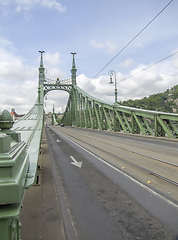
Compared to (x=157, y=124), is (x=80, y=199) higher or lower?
lower

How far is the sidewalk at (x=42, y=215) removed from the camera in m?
2.74

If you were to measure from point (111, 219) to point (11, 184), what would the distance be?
251cm

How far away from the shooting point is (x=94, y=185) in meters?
4.87

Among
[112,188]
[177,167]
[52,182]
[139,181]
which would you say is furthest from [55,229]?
[177,167]

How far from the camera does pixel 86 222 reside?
3.06 m

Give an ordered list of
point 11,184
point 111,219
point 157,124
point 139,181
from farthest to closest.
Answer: point 157,124, point 139,181, point 111,219, point 11,184

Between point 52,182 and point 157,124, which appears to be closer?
point 52,182

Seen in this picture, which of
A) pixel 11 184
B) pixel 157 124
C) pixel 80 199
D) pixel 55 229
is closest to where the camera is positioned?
pixel 11 184

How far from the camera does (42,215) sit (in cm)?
333

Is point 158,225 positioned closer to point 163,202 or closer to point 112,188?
point 163,202

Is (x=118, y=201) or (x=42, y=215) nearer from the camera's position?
(x=42, y=215)

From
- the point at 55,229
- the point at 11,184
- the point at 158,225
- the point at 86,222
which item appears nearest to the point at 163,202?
the point at 158,225

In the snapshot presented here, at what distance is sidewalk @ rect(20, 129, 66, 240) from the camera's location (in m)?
2.74

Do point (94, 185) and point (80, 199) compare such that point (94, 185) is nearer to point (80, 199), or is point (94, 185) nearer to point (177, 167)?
point (80, 199)
